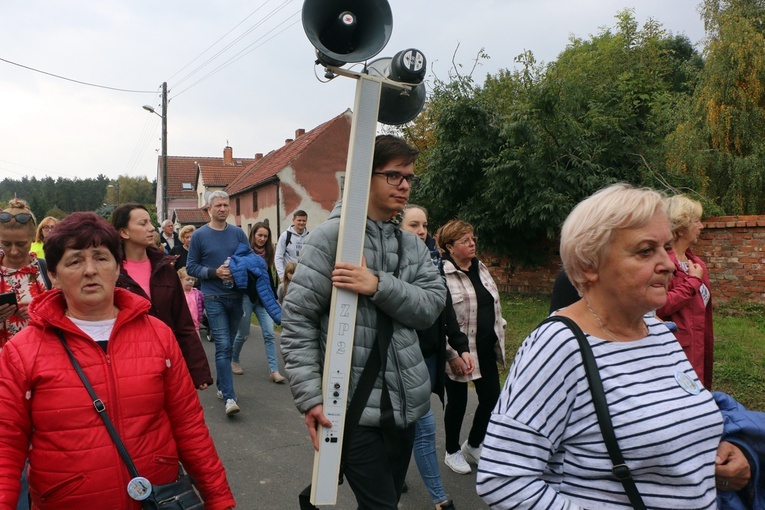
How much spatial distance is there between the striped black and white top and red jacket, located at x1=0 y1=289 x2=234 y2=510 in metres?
1.23

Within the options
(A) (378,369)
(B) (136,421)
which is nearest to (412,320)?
(A) (378,369)

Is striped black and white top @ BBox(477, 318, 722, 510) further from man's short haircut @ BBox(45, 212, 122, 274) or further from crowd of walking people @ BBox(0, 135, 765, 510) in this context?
man's short haircut @ BBox(45, 212, 122, 274)

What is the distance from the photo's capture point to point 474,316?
4.09m

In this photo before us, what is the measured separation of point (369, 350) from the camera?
7.66ft

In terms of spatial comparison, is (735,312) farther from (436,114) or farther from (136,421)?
(136,421)

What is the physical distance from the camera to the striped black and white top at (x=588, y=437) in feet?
4.76

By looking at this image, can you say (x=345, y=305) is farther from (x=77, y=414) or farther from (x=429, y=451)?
(x=429, y=451)

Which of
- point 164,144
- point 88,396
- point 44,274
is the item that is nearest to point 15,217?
point 44,274

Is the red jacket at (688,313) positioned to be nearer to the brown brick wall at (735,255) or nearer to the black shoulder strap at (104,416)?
the black shoulder strap at (104,416)

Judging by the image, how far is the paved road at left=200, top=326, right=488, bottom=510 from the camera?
389cm

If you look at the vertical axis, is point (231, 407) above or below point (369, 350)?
below

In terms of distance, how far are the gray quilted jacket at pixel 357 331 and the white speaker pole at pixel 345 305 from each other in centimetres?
10

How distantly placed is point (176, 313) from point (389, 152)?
1.89 metres

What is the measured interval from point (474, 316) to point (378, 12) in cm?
235
